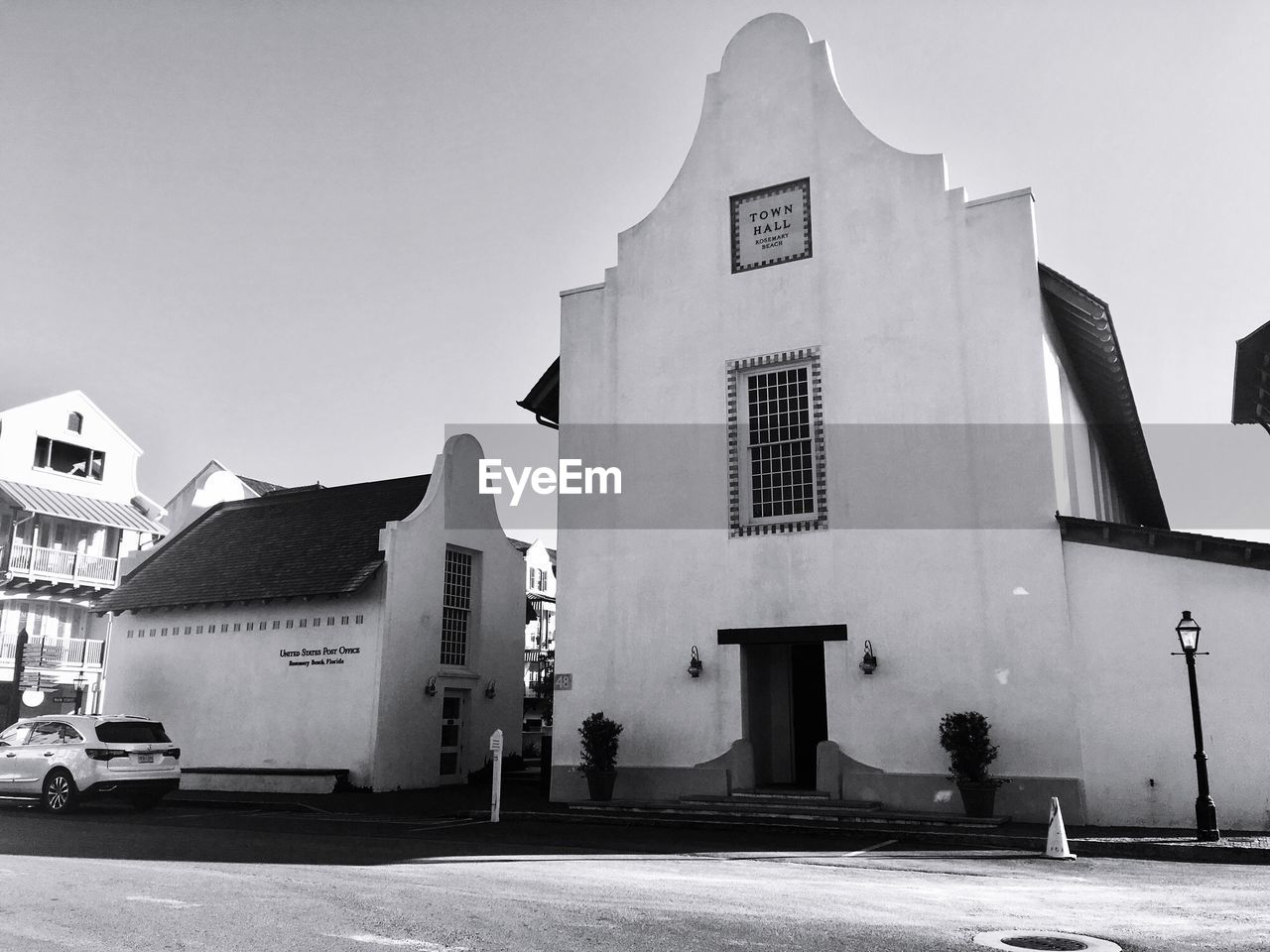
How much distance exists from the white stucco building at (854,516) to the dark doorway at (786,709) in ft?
0.14

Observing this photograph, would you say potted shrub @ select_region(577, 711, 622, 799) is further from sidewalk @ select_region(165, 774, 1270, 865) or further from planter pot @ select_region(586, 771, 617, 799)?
sidewalk @ select_region(165, 774, 1270, 865)

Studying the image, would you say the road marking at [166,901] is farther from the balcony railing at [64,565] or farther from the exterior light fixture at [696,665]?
the balcony railing at [64,565]

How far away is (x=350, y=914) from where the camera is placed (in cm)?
740

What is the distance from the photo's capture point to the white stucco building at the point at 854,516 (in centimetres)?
1460

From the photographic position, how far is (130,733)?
17.4 meters

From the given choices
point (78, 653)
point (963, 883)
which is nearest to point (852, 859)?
point (963, 883)

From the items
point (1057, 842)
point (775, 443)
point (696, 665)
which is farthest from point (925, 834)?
point (775, 443)

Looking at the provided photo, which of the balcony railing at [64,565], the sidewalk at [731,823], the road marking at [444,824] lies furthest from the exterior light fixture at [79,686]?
the road marking at [444,824]

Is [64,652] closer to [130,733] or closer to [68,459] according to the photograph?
[68,459]

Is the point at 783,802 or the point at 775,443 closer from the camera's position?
the point at 783,802

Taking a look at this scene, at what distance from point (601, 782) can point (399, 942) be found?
11021mm

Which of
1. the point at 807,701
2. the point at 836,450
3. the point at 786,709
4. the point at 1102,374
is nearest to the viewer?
the point at 836,450

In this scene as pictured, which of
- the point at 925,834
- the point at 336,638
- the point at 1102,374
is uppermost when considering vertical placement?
the point at 1102,374

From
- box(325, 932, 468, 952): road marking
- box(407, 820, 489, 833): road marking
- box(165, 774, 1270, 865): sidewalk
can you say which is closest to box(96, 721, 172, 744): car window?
box(165, 774, 1270, 865): sidewalk
